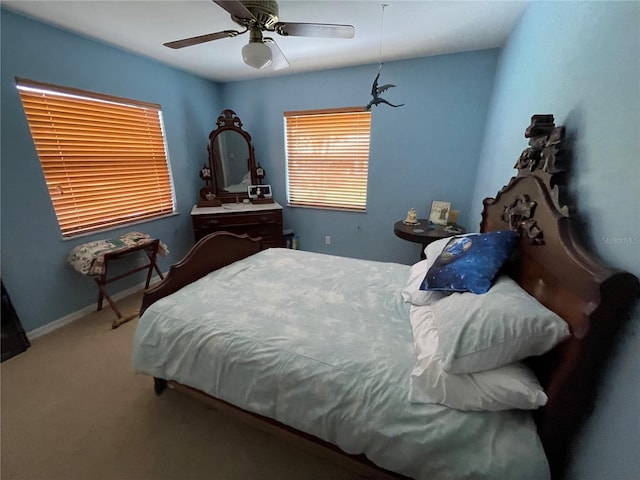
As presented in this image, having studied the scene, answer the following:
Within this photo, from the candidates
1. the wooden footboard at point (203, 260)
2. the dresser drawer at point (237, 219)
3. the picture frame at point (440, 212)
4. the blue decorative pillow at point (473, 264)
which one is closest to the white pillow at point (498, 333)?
the blue decorative pillow at point (473, 264)

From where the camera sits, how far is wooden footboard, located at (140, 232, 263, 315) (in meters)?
1.51

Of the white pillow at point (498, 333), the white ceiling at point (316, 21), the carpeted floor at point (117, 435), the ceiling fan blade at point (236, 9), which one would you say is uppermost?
the white ceiling at point (316, 21)

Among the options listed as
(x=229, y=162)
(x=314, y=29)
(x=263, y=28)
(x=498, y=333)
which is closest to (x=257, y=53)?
(x=263, y=28)

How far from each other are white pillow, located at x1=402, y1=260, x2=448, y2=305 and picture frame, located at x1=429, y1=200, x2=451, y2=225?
1233 mm

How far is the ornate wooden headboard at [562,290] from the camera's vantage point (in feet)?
2.27

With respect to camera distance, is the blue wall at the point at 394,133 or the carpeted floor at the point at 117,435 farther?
the blue wall at the point at 394,133

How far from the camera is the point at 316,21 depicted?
198 centimetres

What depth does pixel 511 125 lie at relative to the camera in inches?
73.5

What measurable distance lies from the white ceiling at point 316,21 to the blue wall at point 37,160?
0.13 m

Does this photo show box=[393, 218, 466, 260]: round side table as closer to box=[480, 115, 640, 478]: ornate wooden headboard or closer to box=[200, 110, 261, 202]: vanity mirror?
box=[480, 115, 640, 478]: ornate wooden headboard

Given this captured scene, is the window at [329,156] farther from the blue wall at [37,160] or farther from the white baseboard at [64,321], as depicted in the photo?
the white baseboard at [64,321]

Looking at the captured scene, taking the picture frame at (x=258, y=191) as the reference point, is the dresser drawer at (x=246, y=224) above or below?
below

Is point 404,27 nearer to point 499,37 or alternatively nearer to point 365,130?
point 499,37

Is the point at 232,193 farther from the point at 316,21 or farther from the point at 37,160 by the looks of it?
the point at 316,21
